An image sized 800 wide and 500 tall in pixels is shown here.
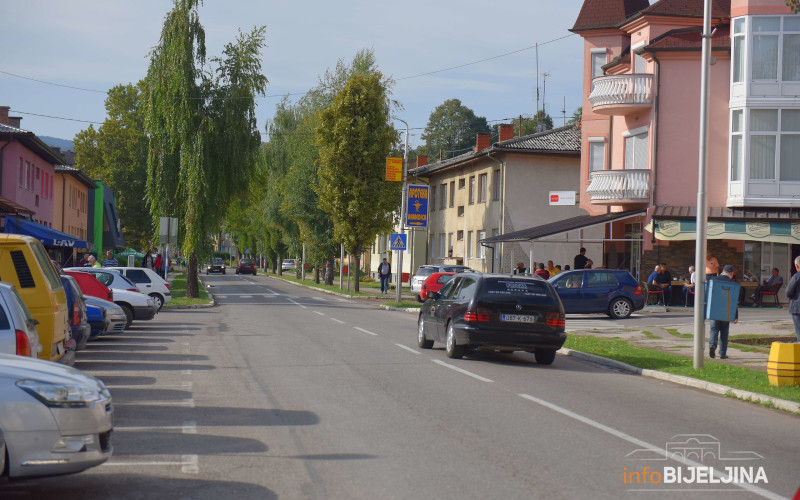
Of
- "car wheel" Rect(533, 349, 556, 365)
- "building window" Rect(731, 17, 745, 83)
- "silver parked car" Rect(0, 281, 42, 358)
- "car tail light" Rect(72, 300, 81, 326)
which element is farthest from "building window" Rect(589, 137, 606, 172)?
"silver parked car" Rect(0, 281, 42, 358)

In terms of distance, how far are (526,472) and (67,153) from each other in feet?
274

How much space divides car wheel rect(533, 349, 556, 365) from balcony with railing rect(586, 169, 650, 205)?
2002 cm

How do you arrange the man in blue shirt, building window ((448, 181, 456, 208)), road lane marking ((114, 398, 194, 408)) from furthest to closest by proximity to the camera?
building window ((448, 181, 456, 208)) < the man in blue shirt < road lane marking ((114, 398, 194, 408))

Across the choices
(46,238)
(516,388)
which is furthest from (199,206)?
(516,388)

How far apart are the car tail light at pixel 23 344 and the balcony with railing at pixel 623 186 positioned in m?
29.2

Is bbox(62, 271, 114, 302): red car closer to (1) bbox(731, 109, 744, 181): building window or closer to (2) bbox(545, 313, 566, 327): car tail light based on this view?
(2) bbox(545, 313, 566, 327): car tail light

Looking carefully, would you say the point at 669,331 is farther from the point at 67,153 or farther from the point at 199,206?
the point at 67,153

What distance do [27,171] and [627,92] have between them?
29156mm

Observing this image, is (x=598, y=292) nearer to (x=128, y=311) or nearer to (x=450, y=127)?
(x=128, y=311)

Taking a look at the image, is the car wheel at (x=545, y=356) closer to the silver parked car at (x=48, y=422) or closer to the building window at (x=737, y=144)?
the silver parked car at (x=48, y=422)

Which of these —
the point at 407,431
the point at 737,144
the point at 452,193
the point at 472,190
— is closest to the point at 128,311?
the point at 407,431

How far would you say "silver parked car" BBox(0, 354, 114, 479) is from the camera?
19.5 ft

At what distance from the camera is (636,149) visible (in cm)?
3675

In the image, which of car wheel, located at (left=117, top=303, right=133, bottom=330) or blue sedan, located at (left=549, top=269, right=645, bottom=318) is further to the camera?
blue sedan, located at (left=549, top=269, right=645, bottom=318)
